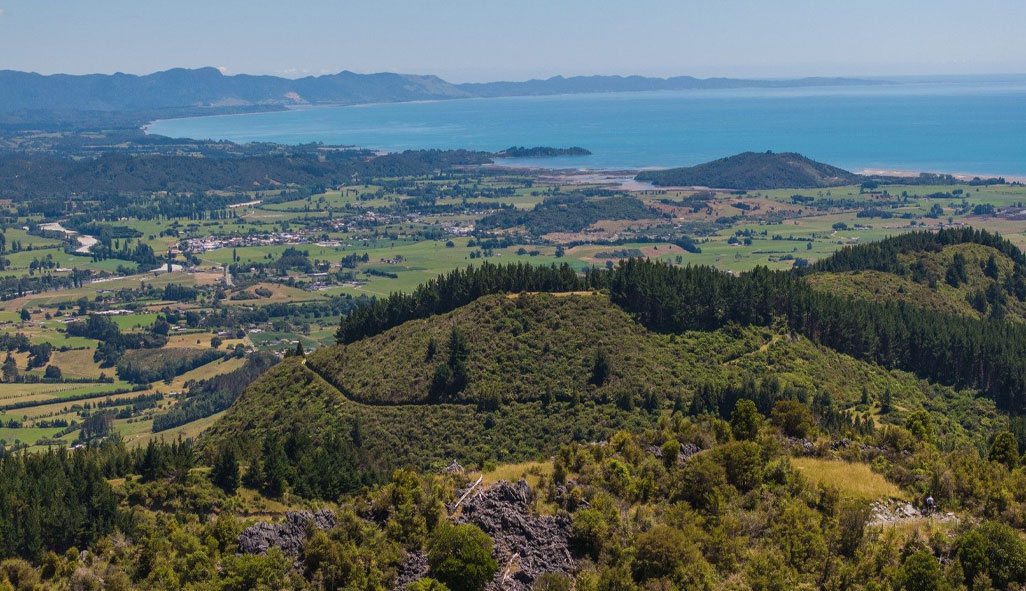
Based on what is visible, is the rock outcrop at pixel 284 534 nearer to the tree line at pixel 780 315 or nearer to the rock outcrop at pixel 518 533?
the rock outcrop at pixel 518 533

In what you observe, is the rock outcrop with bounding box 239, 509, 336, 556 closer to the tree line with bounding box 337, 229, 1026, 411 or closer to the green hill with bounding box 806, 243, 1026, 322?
the tree line with bounding box 337, 229, 1026, 411

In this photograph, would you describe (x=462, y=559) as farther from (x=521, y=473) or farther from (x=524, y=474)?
(x=521, y=473)

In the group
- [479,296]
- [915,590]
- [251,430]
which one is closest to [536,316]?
[479,296]

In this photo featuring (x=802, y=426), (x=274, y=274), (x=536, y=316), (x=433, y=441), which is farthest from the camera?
(x=274, y=274)

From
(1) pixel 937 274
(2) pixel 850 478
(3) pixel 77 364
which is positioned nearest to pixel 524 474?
(2) pixel 850 478

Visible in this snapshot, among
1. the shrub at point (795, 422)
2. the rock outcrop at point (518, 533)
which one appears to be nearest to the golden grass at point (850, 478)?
the shrub at point (795, 422)

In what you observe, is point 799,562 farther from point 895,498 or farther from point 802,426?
point 802,426
